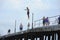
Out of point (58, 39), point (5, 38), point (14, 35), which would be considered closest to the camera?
point (58, 39)

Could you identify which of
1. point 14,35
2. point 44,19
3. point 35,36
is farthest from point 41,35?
point 14,35

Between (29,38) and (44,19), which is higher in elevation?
(44,19)

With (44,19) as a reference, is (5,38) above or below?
below

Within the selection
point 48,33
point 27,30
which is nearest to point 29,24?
point 27,30

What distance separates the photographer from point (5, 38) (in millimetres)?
56750

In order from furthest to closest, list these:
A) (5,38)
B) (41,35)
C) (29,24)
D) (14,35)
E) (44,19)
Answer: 1. (5,38)
2. (14,35)
3. (29,24)
4. (41,35)
5. (44,19)

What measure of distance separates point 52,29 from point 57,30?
3.34 feet

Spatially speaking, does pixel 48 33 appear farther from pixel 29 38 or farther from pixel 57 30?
pixel 29 38

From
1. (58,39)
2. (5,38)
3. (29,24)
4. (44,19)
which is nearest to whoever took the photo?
(58,39)

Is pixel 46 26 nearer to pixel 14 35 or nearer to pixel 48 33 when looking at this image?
pixel 48 33

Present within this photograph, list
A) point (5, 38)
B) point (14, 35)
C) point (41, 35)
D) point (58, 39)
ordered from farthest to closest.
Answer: point (5, 38)
point (14, 35)
point (41, 35)
point (58, 39)

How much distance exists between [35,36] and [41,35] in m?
1.54

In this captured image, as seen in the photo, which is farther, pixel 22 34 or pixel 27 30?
pixel 22 34

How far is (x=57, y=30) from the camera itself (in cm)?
3572
